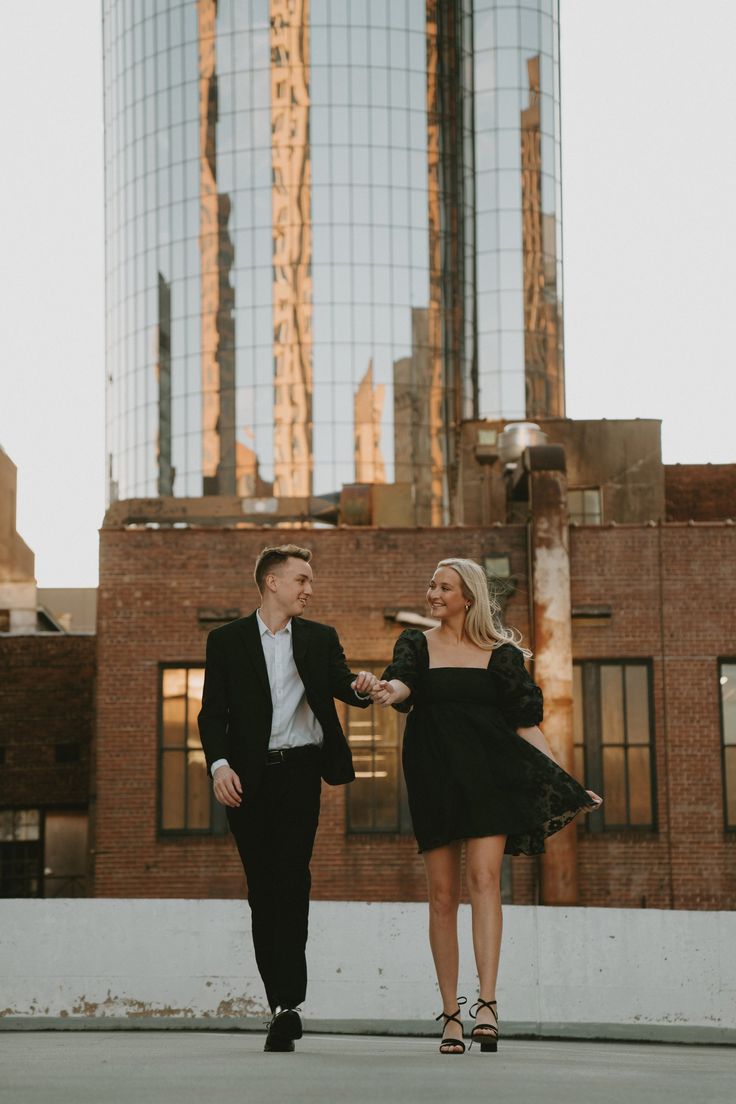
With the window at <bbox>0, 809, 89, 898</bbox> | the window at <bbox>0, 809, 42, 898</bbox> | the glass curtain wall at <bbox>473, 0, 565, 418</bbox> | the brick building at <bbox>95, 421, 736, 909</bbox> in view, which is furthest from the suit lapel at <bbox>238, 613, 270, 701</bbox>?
the glass curtain wall at <bbox>473, 0, 565, 418</bbox>

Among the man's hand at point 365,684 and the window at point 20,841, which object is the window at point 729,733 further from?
the man's hand at point 365,684

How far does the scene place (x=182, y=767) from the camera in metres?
22.3

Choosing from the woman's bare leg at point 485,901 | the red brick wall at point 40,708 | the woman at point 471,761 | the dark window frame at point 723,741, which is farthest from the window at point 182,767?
the woman's bare leg at point 485,901

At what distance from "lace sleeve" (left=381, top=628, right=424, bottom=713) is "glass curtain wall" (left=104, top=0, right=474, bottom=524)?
63741 millimetres

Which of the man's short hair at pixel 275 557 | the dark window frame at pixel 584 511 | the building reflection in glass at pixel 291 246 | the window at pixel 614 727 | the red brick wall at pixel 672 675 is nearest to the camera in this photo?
the man's short hair at pixel 275 557

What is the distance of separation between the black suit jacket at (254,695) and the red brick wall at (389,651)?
15.1 meters

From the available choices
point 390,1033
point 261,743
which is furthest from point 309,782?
point 390,1033

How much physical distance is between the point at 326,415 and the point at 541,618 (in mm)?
50887

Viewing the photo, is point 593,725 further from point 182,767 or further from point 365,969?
point 365,969

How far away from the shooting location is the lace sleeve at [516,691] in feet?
22.5

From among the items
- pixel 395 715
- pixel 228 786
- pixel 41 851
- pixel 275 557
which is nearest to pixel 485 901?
pixel 228 786

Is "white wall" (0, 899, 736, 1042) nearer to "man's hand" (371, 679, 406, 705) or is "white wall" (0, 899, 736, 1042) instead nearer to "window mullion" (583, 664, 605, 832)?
"man's hand" (371, 679, 406, 705)

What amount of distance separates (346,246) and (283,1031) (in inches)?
2685

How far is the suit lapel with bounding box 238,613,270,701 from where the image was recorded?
6.84 m
